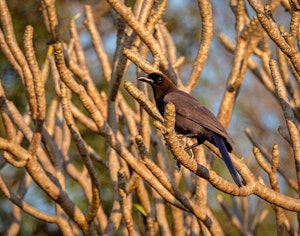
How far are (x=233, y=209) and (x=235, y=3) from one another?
5.40ft

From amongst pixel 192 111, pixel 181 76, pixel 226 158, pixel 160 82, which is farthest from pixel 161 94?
pixel 181 76

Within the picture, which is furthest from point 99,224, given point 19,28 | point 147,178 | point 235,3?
point 19,28

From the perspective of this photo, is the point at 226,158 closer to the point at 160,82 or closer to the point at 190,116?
the point at 190,116

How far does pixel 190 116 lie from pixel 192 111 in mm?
33

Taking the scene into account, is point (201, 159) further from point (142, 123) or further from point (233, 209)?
point (233, 209)

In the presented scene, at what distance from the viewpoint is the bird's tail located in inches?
186

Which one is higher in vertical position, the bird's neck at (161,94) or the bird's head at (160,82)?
the bird's head at (160,82)

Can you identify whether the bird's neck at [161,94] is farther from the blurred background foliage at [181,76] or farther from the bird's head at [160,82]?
the blurred background foliage at [181,76]

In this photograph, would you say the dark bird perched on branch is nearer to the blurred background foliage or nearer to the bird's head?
the bird's head

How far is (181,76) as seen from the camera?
12.2m

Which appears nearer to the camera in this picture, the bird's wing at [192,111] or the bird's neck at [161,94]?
the bird's wing at [192,111]

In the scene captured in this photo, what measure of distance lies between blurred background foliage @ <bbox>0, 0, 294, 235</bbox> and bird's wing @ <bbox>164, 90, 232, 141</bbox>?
1.72 m

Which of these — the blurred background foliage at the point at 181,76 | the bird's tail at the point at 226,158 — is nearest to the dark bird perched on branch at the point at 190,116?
the bird's tail at the point at 226,158

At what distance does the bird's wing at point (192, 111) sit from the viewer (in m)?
5.36
